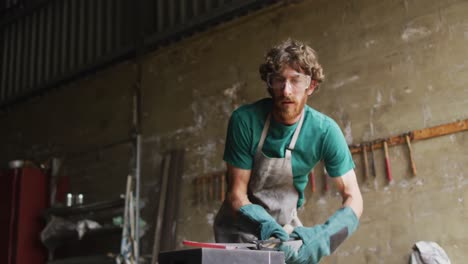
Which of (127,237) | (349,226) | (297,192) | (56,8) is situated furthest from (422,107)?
(56,8)

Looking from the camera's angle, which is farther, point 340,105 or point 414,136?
point 340,105

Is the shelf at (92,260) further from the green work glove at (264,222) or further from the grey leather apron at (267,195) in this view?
the green work glove at (264,222)

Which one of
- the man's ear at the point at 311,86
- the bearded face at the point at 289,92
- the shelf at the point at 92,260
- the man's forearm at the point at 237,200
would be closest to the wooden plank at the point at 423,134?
the man's ear at the point at 311,86

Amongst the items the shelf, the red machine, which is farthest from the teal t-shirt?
the red machine

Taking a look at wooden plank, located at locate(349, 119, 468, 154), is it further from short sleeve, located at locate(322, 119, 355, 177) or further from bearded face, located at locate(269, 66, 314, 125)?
bearded face, located at locate(269, 66, 314, 125)

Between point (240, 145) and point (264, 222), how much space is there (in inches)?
17.2

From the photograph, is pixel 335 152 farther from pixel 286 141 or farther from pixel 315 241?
pixel 315 241

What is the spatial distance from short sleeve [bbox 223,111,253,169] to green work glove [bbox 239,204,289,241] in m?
0.24

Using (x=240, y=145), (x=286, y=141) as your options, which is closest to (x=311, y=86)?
(x=286, y=141)

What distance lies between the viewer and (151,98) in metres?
6.45

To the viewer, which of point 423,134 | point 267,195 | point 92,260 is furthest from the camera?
point 92,260

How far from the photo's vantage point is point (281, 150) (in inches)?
109

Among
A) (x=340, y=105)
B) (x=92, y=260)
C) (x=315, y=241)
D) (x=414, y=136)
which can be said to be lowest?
(x=315, y=241)

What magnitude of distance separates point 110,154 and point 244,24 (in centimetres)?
211
